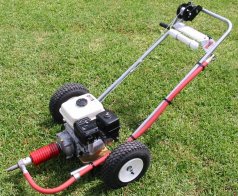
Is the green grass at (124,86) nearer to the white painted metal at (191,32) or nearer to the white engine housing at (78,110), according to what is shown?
the white engine housing at (78,110)

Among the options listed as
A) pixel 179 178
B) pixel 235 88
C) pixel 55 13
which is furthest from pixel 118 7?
pixel 179 178

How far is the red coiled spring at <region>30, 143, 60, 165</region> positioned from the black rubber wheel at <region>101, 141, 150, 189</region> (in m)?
0.50

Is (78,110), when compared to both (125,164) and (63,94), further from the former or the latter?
(125,164)

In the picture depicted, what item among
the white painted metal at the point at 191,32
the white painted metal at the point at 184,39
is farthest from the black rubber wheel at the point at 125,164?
the white painted metal at the point at 191,32

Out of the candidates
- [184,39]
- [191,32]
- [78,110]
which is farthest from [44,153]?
[191,32]

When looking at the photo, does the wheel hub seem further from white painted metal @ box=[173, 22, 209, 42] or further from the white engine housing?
white painted metal @ box=[173, 22, 209, 42]

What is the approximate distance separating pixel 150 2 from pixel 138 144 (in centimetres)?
428

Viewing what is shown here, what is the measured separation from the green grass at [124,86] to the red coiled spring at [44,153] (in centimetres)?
23

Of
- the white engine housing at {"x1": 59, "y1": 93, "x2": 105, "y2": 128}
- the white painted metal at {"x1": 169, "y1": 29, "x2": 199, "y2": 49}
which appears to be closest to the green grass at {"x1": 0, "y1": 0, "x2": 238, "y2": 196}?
the white engine housing at {"x1": 59, "y1": 93, "x2": 105, "y2": 128}

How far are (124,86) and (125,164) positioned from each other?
1.72 m

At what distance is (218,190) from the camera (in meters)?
3.39

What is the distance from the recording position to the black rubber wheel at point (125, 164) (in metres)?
3.00

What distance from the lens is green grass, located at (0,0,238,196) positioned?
3467 mm

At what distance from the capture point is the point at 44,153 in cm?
323
